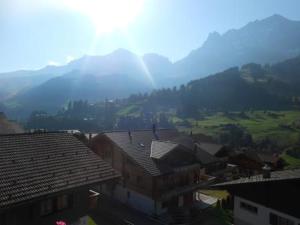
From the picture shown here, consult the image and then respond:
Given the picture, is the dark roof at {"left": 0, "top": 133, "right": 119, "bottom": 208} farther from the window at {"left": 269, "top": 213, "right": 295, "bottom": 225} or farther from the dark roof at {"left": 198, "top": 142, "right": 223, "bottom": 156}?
the dark roof at {"left": 198, "top": 142, "right": 223, "bottom": 156}

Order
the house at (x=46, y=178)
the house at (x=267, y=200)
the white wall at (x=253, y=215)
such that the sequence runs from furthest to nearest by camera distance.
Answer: the white wall at (x=253, y=215), the house at (x=267, y=200), the house at (x=46, y=178)

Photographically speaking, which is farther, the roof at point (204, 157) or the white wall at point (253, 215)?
the roof at point (204, 157)

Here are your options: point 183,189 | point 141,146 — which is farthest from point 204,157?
point 141,146

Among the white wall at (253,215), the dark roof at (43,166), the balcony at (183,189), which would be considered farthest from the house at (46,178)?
the balcony at (183,189)

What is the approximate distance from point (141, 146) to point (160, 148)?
279 cm

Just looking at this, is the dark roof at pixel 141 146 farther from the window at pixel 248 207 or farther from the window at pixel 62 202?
the window at pixel 62 202

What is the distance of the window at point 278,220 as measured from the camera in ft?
70.6

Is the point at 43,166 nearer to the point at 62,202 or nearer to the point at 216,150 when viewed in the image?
the point at 62,202

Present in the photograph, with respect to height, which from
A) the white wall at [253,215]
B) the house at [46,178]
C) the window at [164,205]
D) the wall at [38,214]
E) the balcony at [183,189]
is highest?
the house at [46,178]

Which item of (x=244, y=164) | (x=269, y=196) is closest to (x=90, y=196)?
(x=269, y=196)

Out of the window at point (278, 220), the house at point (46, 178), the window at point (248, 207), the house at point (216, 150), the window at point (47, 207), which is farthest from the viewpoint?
the house at point (216, 150)

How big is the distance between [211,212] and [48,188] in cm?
2848

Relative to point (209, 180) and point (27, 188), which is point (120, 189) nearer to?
point (209, 180)

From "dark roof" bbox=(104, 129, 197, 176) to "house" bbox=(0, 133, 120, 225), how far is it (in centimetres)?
1451
